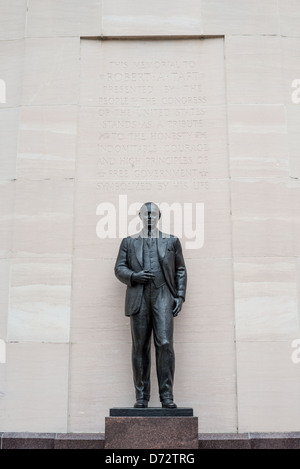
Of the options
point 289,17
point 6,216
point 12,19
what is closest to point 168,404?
point 6,216

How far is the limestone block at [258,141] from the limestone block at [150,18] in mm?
1850

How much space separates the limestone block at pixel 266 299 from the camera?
1036 cm

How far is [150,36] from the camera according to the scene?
470 inches

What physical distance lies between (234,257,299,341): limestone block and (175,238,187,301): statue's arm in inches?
Answer: 43.9

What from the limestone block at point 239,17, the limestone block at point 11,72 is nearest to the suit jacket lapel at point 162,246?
the limestone block at point 11,72

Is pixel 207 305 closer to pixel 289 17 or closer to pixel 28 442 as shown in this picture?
pixel 28 442

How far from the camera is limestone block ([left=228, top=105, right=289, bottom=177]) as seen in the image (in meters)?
11.1

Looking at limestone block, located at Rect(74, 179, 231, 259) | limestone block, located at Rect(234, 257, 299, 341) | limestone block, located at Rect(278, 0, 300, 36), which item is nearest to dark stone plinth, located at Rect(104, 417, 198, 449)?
limestone block, located at Rect(234, 257, 299, 341)

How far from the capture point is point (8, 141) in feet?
37.6

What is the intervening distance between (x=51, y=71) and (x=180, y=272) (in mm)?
4506

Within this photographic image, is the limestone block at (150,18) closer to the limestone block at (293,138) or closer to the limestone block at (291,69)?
the limestone block at (291,69)

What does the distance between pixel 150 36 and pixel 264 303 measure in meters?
5.20

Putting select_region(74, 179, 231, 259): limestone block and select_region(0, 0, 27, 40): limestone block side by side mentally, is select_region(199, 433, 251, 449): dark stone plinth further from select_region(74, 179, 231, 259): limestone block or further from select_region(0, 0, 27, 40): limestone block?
select_region(0, 0, 27, 40): limestone block

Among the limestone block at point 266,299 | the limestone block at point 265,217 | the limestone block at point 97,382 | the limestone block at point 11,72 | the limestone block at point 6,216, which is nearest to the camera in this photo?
the limestone block at point 97,382
